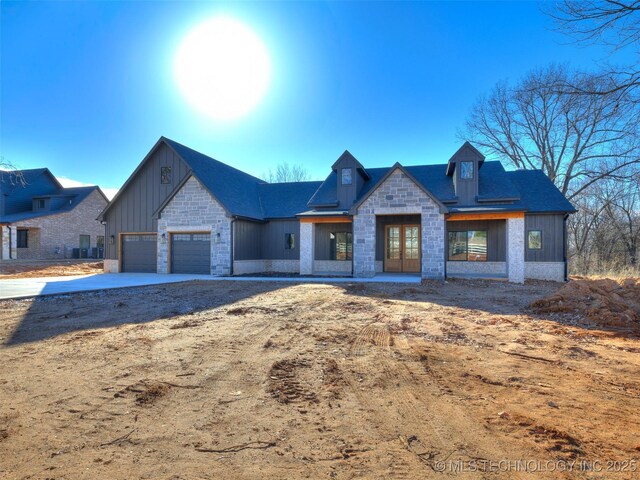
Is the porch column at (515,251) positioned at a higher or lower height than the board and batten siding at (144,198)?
lower

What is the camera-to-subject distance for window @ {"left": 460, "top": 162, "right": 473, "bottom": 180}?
61.6ft

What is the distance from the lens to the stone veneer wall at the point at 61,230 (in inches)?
1179

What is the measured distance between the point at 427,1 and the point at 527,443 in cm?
1396

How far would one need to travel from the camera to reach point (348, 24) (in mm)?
14117

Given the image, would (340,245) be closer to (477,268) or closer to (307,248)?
(307,248)

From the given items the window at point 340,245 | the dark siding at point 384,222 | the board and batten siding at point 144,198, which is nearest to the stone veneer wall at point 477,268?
the dark siding at point 384,222

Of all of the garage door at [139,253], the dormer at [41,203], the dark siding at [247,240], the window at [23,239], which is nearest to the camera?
the dark siding at [247,240]

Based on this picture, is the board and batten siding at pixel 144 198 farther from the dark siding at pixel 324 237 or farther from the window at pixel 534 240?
the window at pixel 534 240

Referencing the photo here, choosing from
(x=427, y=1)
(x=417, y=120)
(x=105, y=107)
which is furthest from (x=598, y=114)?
(x=105, y=107)

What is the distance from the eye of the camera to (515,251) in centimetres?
1603

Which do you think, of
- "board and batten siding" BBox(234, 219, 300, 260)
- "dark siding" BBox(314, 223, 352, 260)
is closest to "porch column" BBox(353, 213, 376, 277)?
"dark siding" BBox(314, 223, 352, 260)

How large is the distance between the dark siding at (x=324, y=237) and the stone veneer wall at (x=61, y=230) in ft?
70.5

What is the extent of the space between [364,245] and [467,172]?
6.71 metres

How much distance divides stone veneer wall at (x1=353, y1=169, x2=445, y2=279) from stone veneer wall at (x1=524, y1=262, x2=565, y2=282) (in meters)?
5.66
